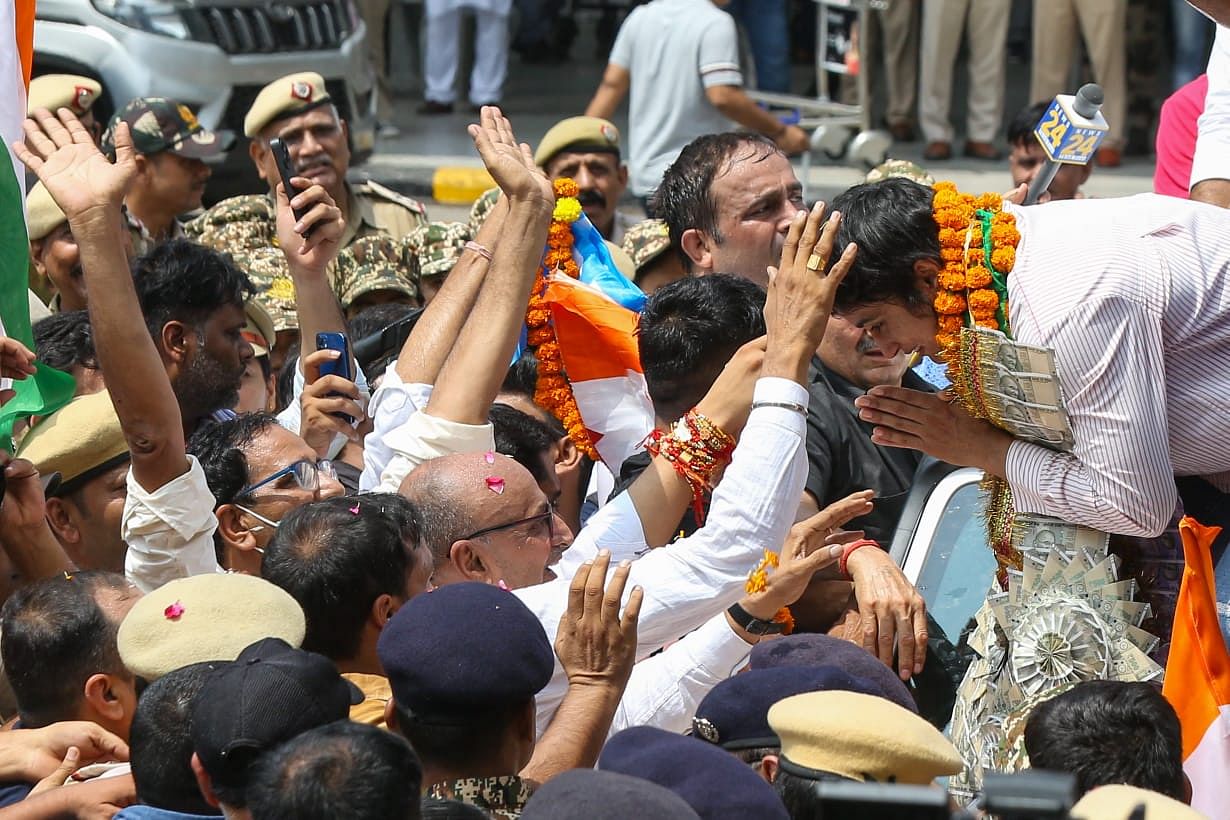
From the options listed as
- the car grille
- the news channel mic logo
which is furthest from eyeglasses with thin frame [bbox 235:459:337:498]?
the car grille

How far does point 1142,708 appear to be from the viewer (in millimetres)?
3238

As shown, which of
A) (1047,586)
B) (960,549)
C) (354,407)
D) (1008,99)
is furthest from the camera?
(1008,99)

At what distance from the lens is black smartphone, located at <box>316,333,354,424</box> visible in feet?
16.8

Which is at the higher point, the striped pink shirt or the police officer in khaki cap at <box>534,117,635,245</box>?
the striped pink shirt

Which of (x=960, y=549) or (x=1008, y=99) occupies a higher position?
(x=960, y=549)

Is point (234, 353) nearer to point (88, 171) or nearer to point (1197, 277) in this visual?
point (88, 171)

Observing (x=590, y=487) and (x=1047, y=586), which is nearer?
(x=1047, y=586)

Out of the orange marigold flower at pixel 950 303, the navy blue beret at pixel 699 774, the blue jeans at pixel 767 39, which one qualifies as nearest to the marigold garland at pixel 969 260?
the orange marigold flower at pixel 950 303

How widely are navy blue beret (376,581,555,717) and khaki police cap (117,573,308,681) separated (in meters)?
0.38

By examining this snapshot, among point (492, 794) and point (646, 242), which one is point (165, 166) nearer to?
point (646, 242)

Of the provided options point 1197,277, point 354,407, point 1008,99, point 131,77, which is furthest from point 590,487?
point 1008,99

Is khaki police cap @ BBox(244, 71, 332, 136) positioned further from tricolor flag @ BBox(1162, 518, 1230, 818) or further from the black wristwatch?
tricolor flag @ BBox(1162, 518, 1230, 818)

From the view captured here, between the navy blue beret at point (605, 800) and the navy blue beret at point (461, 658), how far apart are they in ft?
1.66

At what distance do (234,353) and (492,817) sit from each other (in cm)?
291
